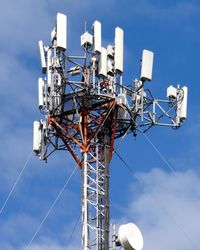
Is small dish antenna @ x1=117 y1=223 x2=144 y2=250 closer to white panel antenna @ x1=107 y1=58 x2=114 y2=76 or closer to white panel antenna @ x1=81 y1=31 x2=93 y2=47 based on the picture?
white panel antenna @ x1=107 y1=58 x2=114 y2=76

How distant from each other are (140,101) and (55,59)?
4.33 metres

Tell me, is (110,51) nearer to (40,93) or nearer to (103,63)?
(103,63)

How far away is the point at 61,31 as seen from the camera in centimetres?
4531

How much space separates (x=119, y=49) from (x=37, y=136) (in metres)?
5.52

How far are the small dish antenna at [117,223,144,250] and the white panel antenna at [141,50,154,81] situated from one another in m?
6.77

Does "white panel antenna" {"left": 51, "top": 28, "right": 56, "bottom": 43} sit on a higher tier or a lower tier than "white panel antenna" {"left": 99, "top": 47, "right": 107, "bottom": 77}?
higher

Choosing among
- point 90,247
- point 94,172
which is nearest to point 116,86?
point 94,172

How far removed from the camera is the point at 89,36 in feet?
151

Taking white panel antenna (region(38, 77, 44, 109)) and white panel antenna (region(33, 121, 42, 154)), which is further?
white panel antenna (region(33, 121, 42, 154))

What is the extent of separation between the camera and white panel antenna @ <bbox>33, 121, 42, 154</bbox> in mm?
47531

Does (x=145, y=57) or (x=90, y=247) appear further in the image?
(x=145, y=57)

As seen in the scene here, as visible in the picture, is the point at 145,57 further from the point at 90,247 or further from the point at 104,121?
the point at 90,247

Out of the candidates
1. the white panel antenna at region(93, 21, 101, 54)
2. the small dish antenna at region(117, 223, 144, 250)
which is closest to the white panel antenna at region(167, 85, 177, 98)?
the white panel antenna at region(93, 21, 101, 54)

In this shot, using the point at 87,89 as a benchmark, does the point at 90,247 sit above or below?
below
